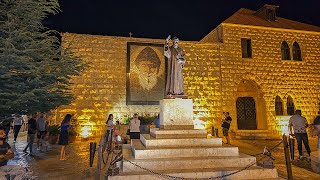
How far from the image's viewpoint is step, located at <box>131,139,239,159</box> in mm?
5664

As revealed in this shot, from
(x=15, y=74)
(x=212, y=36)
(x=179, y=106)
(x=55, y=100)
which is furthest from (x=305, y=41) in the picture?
(x=15, y=74)

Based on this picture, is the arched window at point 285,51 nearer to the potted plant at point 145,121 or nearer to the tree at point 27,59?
the potted plant at point 145,121

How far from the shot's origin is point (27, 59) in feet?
22.6

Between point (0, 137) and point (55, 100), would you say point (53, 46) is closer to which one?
point (55, 100)

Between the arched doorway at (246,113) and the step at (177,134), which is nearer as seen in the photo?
the step at (177,134)

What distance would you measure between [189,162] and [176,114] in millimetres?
1765

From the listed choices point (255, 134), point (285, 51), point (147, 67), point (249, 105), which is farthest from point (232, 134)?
point (285, 51)

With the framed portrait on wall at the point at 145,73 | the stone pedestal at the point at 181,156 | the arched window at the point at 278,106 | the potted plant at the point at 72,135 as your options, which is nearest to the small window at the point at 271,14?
the arched window at the point at 278,106

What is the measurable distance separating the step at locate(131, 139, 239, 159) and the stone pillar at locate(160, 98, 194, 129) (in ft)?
3.45

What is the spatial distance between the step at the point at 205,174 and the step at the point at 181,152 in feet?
1.93

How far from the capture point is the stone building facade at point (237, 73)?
13.5 meters

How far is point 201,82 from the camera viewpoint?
1480 centimetres

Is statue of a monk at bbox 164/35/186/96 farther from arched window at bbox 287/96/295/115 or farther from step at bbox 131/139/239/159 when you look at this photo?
arched window at bbox 287/96/295/115

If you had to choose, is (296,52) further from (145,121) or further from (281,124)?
(145,121)
